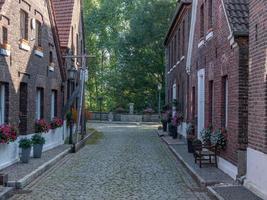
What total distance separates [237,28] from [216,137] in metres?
2.95

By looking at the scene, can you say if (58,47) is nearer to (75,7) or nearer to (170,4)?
(75,7)

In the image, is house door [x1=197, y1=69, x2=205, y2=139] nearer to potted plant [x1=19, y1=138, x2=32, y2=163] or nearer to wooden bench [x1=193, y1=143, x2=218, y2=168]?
wooden bench [x1=193, y1=143, x2=218, y2=168]

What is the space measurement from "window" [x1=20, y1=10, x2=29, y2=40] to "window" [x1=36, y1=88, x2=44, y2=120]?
9.15ft

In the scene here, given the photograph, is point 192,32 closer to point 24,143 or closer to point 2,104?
point 24,143

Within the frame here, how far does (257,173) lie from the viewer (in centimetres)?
995

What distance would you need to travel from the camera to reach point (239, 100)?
1175cm

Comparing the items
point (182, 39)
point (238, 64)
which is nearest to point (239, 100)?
point (238, 64)

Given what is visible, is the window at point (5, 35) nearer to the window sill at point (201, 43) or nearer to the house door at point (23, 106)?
the house door at point (23, 106)

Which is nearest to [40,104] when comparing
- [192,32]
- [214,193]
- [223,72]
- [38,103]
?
[38,103]

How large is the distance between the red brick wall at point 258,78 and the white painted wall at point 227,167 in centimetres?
137

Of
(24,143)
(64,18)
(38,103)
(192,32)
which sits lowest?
(24,143)

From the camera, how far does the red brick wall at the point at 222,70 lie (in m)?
11.9

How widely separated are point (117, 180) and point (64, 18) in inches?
562

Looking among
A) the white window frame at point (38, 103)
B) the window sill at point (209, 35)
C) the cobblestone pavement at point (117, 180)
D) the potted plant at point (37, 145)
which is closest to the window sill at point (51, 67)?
the white window frame at point (38, 103)
